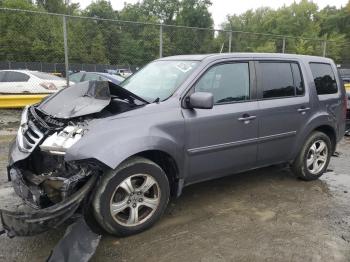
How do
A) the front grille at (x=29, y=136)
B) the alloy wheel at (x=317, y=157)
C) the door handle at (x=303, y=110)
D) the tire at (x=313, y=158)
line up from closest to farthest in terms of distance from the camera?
1. the front grille at (x=29, y=136)
2. the door handle at (x=303, y=110)
3. the tire at (x=313, y=158)
4. the alloy wheel at (x=317, y=157)

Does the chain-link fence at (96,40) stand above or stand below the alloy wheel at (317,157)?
above

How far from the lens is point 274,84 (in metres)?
4.91

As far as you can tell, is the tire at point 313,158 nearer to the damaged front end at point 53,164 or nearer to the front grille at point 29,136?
the damaged front end at point 53,164

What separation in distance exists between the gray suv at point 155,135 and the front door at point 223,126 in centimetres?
1

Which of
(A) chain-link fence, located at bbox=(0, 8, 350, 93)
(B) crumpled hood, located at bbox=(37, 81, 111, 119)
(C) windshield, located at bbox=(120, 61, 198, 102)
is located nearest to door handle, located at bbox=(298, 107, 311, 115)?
(C) windshield, located at bbox=(120, 61, 198, 102)

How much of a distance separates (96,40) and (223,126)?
9059 millimetres

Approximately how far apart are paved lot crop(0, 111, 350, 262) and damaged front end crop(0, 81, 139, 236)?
1.51 ft

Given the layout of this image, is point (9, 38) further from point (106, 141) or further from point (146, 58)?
point (106, 141)

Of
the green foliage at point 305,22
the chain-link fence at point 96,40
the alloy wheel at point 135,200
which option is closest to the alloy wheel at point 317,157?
the alloy wheel at point 135,200

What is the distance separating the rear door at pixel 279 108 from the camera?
4.73m

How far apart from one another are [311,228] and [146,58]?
9.72m

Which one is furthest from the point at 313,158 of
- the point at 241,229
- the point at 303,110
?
the point at 241,229

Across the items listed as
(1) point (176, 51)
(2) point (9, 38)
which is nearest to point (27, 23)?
(2) point (9, 38)

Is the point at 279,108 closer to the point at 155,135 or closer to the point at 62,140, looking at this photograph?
the point at 155,135
